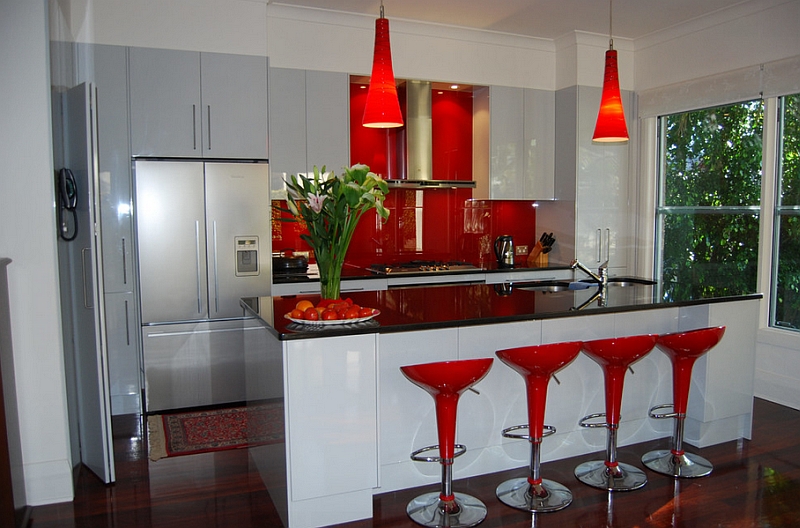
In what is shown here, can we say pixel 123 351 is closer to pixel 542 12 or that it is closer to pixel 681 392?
pixel 681 392

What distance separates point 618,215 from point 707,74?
4.54 ft

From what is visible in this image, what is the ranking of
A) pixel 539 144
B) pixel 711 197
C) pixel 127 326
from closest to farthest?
pixel 127 326 < pixel 711 197 < pixel 539 144

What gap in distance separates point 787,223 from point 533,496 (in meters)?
2.99

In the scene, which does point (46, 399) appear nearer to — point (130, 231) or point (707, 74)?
point (130, 231)

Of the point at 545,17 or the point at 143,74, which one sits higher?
the point at 545,17

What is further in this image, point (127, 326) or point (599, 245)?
point (599, 245)

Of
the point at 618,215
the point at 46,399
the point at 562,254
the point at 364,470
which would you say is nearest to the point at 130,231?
the point at 46,399

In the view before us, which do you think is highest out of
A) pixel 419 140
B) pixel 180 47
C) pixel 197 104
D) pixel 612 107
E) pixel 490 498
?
pixel 180 47

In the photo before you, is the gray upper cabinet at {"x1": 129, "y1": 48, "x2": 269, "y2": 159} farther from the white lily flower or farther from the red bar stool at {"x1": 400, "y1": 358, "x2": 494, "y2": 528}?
the red bar stool at {"x1": 400, "y1": 358, "x2": 494, "y2": 528}

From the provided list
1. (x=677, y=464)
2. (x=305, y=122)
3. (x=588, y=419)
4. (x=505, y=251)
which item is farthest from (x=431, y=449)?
(x=505, y=251)

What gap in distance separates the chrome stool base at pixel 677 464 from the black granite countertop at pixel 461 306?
2.74 ft

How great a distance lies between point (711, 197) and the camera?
517 cm

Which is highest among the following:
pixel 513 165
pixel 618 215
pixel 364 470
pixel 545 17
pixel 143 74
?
pixel 545 17

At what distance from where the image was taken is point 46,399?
301cm
